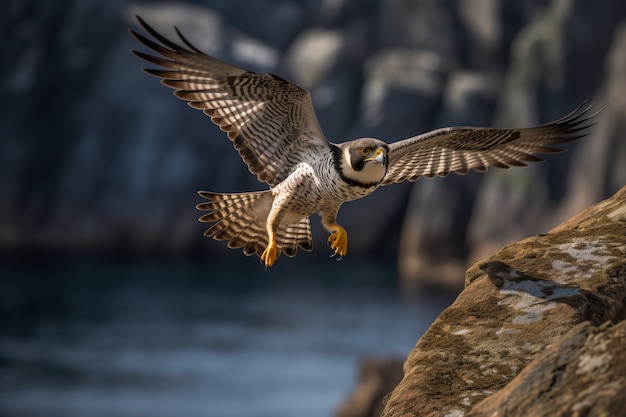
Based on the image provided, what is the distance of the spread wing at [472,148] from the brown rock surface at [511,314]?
50.3 inches

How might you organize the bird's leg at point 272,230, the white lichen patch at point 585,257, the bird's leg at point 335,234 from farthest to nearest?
1. the bird's leg at point 335,234
2. the bird's leg at point 272,230
3. the white lichen patch at point 585,257

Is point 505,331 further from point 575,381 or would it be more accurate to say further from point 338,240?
point 338,240

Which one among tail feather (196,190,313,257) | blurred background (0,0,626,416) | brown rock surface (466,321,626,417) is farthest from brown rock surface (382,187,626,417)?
blurred background (0,0,626,416)

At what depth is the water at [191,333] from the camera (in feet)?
71.6

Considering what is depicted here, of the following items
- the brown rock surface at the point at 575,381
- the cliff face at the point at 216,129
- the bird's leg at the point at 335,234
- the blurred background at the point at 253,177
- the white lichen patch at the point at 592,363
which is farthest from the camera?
the cliff face at the point at 216,129

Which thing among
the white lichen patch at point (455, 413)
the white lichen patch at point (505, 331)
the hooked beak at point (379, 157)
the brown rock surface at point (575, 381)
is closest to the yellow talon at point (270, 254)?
the hooked beak at point (379, 157)

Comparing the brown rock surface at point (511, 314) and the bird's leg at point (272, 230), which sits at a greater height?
the bird's leg at point (272, 230)

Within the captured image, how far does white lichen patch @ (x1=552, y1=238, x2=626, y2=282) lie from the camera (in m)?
4.13

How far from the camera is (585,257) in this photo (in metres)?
4.22

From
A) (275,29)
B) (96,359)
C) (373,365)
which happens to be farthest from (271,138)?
(275,29)

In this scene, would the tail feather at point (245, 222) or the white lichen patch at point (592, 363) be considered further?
the tail feather at point (245, 222)

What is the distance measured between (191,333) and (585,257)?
2273cm

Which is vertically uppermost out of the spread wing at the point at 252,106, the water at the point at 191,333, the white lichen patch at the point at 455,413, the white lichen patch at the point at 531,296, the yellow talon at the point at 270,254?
the water at the point at 191,333

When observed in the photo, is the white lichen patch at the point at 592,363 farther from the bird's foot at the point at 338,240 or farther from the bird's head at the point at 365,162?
the bird's foot at the point at 338,240
